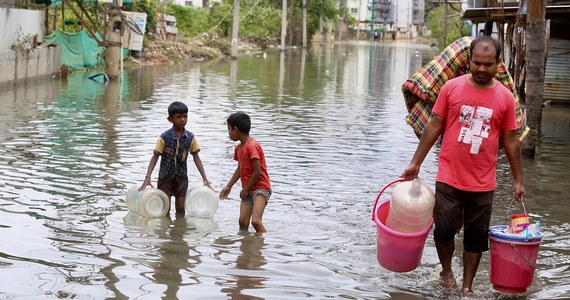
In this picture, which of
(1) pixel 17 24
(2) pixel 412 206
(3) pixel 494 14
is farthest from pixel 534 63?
(1) pixel 17 24

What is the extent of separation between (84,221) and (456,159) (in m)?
3.94

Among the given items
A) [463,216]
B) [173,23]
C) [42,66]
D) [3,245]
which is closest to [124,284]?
[3,245]

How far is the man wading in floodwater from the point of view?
19.6 ft

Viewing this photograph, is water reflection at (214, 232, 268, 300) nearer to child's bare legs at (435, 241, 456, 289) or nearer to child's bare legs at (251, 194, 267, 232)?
child's bare legs at (251, 194, 267, 232)

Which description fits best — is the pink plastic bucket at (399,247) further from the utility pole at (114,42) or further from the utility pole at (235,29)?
the utility pole at (235,29)

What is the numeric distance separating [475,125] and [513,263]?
96cm

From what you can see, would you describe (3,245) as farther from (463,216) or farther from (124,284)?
(463,216)

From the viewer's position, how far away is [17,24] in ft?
80.6

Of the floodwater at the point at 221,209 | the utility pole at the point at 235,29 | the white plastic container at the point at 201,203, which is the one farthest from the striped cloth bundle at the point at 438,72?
the utility pole at the point at 235,29

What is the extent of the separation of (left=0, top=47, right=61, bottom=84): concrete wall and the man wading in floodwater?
18.0 m

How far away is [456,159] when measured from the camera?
19.8 ft

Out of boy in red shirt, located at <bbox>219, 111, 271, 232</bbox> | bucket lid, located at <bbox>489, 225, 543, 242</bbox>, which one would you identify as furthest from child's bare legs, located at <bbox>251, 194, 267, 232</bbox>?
bucket lid, located at <bbox>489, 225, 543, 242</bbox>

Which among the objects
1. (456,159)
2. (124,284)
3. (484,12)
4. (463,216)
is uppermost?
(484,12)

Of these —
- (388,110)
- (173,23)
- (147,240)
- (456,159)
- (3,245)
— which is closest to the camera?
(456,159)
